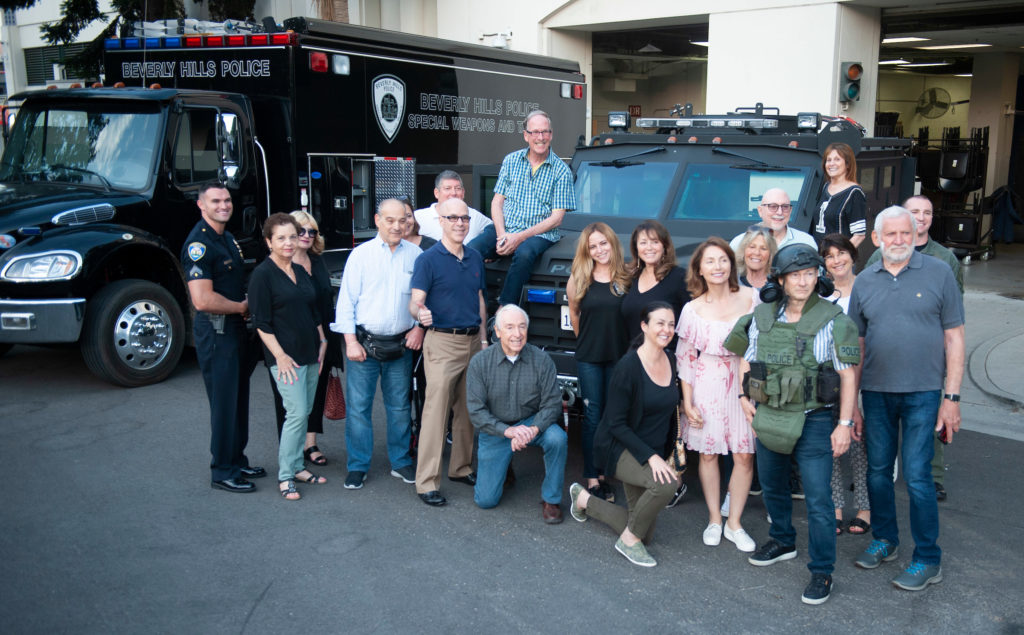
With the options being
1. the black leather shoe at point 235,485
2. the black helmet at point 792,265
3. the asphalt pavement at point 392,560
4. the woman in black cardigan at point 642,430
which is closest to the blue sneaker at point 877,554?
the asphalt pavement at point 392,560

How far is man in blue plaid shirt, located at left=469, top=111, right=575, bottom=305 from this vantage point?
20.7 ft

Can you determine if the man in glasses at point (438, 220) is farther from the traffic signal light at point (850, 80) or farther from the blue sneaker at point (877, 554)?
the traffic signal light at point (850, 80)

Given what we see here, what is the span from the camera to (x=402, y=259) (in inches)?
227

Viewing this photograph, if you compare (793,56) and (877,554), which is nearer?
(877,554)

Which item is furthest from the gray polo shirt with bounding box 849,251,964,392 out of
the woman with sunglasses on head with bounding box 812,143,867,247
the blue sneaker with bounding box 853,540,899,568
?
the woman with sunglasses on head with bounding box 812,143,867,247

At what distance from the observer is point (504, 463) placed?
5.40m

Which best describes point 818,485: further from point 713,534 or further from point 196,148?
point 196,148

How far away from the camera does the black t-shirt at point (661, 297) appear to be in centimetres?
524

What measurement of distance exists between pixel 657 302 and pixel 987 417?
153 inches

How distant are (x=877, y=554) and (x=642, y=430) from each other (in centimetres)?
130

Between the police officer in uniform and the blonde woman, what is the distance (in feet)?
6.61

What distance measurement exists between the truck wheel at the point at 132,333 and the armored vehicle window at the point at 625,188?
3716 mm

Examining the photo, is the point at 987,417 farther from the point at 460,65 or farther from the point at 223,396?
the point at 460,65

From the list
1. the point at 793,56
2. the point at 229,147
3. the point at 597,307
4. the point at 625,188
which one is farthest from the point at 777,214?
the point at 793,56
